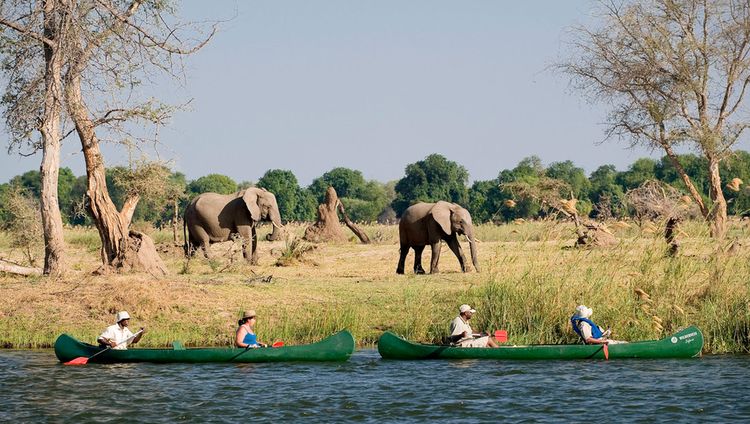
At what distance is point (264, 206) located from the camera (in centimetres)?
3158

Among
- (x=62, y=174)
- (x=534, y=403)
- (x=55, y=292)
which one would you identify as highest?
(x=62, y=174)

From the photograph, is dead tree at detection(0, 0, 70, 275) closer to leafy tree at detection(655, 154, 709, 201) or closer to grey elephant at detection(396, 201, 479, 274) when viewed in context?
grey elephant at detection(396, 201, 479, 274)

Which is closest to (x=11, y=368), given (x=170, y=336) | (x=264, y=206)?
(x=170, y=336)

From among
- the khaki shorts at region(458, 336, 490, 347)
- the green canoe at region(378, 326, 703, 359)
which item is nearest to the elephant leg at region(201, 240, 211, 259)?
the khaki shorts at region(458, 336, 490, 347)

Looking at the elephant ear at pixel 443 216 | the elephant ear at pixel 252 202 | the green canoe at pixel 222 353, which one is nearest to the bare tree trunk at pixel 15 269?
the green canoe at pixel 222 353

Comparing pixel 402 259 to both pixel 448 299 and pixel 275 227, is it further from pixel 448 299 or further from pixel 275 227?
pixel 448 299

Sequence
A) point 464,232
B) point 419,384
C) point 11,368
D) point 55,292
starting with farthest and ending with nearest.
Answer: point 464,232 → point 55,292 → point 11,368 → point 419,384

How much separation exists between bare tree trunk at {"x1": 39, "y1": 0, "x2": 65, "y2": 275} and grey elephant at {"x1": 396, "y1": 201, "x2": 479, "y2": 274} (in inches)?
317

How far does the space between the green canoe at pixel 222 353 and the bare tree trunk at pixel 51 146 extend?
21.1 feet

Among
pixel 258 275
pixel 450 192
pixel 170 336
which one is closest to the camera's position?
pixel 170 336

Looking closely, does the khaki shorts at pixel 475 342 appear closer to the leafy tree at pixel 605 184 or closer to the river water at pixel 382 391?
the river water at pixel 382 391

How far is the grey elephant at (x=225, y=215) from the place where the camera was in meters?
31.2

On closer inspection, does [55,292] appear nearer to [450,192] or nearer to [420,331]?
[420,331]

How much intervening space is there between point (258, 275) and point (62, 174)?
7253cm
